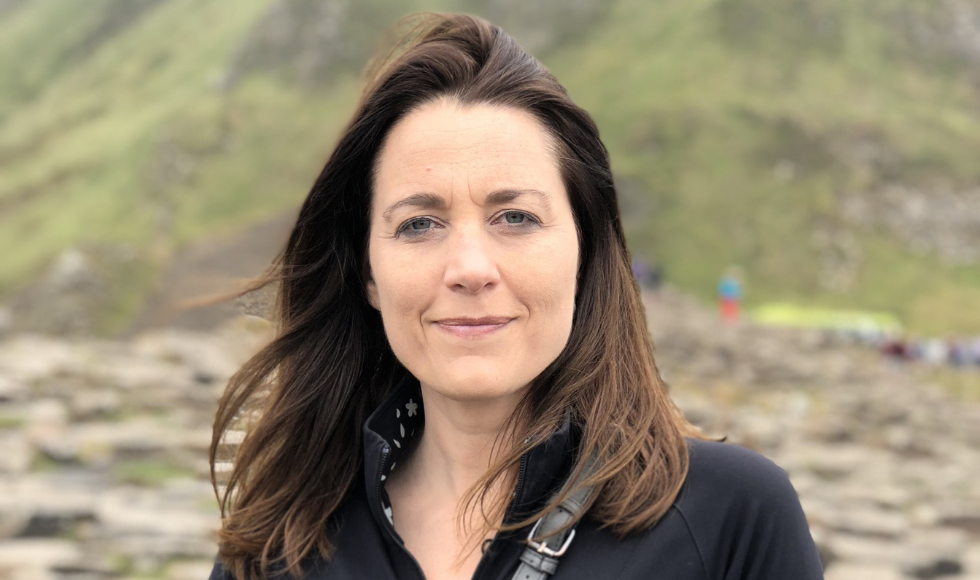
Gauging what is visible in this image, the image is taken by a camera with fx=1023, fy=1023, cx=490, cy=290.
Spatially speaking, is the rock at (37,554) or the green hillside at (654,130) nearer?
the rock at (37,554)

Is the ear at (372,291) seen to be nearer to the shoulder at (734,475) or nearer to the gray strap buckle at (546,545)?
the gray strap buckle at (546,545)

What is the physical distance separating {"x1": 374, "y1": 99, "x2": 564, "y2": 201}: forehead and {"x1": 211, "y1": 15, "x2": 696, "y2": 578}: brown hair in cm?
5

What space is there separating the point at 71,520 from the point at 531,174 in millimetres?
8343

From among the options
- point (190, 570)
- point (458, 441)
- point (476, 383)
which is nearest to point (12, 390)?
point (190, 570)

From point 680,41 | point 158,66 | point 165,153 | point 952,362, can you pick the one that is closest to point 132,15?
point 158,66

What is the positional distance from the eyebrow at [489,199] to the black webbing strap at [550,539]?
2.46ft

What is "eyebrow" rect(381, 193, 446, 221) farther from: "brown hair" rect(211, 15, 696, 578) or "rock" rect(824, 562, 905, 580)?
"rock" rect(824, 562, 905, 580)

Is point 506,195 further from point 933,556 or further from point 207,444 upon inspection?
point 207,444

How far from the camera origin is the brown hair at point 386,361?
2693 mm

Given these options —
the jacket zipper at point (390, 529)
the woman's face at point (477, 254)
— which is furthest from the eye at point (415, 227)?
the jacket zipper at point (390, 529)

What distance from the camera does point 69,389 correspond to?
53.4 feet

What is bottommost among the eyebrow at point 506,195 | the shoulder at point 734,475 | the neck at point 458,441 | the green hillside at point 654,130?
the shoulder at point 734,475

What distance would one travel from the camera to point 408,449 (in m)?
3.16

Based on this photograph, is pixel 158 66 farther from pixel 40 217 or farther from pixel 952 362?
pixel 952 362
